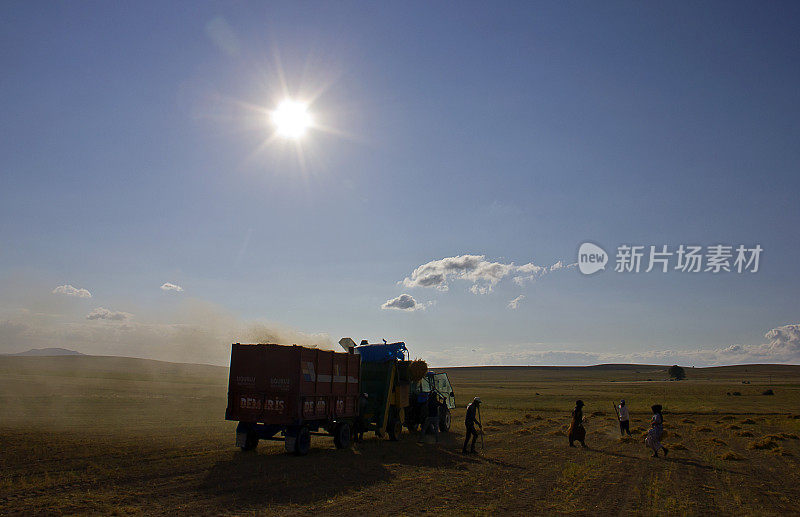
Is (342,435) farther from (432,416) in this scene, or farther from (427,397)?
(427,397)

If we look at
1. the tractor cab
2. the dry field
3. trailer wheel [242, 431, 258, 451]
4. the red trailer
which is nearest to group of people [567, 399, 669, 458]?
the dry field

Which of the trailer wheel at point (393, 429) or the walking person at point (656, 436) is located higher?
the walking person at point (656, 436)

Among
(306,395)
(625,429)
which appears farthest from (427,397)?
(306,395)

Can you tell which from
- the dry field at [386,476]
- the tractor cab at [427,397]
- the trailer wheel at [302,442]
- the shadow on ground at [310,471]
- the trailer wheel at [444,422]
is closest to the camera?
the dry field at [386,476]

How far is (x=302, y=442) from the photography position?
1912 cm

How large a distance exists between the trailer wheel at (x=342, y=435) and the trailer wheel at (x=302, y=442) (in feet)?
5.95

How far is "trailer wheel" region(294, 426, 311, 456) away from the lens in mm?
18688

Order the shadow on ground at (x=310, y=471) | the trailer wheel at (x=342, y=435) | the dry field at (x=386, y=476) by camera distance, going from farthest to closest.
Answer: the trailer wheel at (x=342, y=435) < the shadow on ground at (x=310, y=471) < the dry field at (x=386, y=476)

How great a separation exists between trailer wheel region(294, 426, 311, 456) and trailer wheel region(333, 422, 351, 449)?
1814mm

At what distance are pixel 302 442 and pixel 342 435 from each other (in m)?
2.47

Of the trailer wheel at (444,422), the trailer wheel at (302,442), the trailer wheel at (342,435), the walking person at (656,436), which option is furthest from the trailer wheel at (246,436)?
the walking person at (656,436)

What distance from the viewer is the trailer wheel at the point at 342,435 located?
830 inches

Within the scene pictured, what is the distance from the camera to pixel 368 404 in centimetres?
2406

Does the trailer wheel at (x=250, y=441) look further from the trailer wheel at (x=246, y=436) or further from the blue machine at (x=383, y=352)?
the blue machine at (x=383, y=352)
